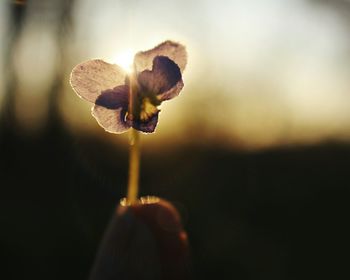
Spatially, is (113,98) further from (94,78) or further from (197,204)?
(197,204)

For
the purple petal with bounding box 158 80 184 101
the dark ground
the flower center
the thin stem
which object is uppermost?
the purple petal with bounding box 158 80 184 101

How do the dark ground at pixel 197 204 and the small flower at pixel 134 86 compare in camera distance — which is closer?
the small flower at pixel 134 86

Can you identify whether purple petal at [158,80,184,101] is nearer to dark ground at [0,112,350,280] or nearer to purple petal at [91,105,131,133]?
purple petal at [91,105,131,133]

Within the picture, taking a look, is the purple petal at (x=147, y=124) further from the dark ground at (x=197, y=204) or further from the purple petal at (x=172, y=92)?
the dark ground at (x=197, y=204)

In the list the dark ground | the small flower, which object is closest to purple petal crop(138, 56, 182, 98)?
the small flower

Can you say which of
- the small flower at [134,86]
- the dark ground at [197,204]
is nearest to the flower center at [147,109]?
the small flower at [134,86]

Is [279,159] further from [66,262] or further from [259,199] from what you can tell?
[66,262]
